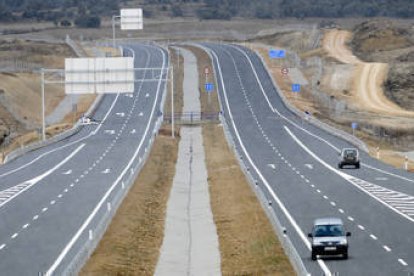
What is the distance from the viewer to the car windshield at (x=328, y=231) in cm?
4512

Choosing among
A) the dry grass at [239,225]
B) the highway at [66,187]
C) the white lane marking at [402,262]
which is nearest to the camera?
the white lane marking at [402,262]

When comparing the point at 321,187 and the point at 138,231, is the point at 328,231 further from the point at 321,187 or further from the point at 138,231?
the point at 321,187

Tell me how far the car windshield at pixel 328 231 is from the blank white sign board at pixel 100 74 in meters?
69.5

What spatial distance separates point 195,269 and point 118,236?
26.1 feet

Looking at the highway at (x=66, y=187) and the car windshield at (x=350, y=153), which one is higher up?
the car windshield at (x=350, y=153)

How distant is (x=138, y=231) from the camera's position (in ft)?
190

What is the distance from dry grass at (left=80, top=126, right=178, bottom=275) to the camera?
151ft

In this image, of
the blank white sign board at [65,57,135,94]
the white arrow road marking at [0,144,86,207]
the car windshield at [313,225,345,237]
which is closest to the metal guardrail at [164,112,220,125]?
the blank white sign board at [65,57,135,94]

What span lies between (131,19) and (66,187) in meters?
80.1

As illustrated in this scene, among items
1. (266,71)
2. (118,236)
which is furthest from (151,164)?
(266,71)

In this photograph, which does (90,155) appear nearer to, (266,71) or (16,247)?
(16,247)

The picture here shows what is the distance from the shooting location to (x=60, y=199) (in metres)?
68.8

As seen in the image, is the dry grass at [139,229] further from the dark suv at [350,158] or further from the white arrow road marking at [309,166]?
the dark suv at [350,158]

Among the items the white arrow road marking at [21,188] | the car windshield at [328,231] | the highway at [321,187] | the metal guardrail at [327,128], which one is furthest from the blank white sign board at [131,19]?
the car windshield at [328,231]
